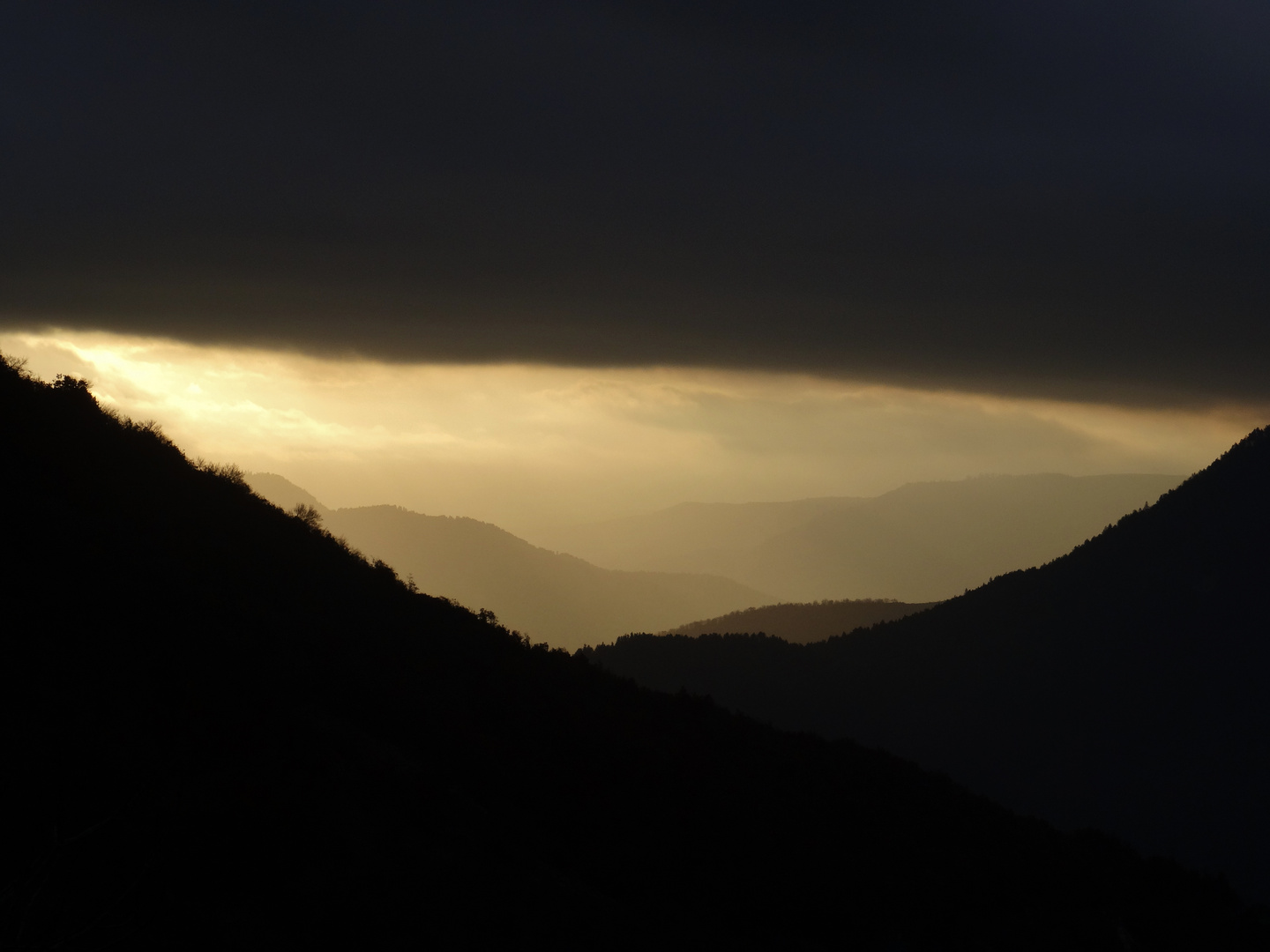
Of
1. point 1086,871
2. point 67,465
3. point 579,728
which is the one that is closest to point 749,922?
point 579,728

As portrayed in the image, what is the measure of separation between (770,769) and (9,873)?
91.3 ft

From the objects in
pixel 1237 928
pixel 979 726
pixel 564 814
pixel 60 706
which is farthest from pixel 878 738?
pixel 60 706

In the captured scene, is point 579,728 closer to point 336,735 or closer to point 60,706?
point 336,735

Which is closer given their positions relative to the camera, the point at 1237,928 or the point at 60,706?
the point at 60,706

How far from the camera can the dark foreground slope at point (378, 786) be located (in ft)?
52.8

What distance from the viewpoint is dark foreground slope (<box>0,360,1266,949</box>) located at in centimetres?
1609

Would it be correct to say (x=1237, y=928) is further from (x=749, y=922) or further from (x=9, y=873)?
(x=9, y=873)

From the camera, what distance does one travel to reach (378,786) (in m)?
20.9

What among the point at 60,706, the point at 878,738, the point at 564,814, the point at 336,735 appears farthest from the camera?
the point at 878,738

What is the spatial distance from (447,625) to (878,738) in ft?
519

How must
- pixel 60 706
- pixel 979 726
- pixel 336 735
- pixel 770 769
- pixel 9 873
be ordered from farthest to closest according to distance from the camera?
pixel 979 726 → pixel 770 769 → pixel 336 735 → pixel 60 706 → pixel 9 873

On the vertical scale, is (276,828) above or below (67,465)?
below

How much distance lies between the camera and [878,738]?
592 feet

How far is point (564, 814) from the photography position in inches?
1024
